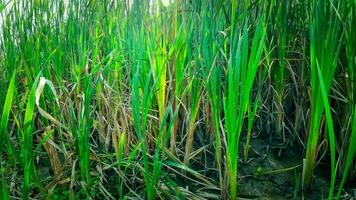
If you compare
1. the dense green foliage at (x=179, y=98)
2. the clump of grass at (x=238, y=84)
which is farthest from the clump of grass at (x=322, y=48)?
the clump of grass at (x=238, y=84)

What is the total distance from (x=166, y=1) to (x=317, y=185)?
94cm

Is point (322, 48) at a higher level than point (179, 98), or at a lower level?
higher

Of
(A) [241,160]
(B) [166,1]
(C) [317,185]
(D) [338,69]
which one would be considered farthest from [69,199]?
(D) [338,69]

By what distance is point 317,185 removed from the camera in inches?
45.2

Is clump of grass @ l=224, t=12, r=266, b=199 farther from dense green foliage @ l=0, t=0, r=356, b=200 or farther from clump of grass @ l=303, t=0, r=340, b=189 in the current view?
clump of grass @ l=303, t=0, r=340, b=189

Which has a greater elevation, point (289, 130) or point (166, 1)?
point (166, 1)

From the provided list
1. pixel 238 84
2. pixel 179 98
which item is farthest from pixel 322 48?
pixel 179 98

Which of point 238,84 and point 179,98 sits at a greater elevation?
point 238,84

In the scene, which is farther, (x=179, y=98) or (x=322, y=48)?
(x=179, y=98)

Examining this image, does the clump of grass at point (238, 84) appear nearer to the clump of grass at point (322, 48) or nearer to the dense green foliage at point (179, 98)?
the dense green foliage at point (179, 98)

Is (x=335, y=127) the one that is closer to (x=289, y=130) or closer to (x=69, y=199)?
(x=289, y=130)

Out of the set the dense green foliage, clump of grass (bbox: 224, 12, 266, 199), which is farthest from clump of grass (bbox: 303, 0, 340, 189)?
clump of grass (bbox: 224, 12, 266, 199)

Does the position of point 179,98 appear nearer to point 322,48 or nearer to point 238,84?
point 238,84

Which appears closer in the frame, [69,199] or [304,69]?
[69,199]
